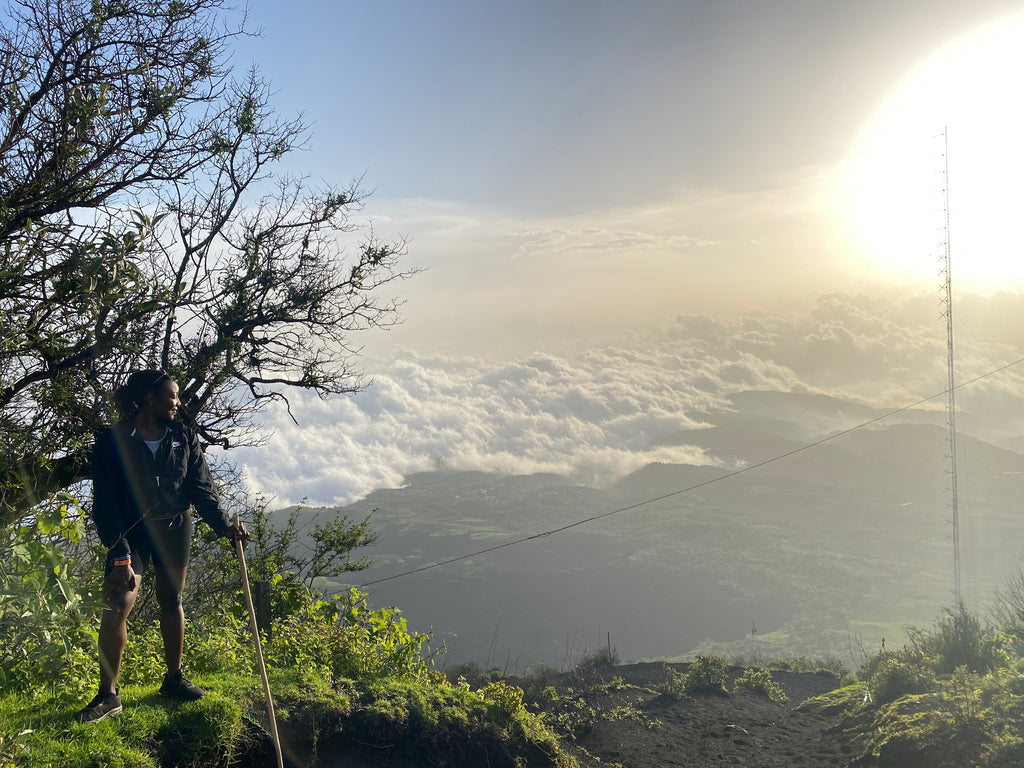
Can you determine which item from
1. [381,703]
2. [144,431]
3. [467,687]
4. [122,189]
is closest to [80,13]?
[122,189]

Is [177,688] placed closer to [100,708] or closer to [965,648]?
[100,708]

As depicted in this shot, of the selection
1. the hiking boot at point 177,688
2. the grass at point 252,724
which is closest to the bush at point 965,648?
the grass at point 252,724

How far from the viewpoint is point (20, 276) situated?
4.89 meters

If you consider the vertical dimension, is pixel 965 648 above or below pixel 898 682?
above

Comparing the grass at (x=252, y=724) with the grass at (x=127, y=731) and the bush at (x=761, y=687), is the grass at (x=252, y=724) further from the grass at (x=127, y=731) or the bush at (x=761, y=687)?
the bush at (x=761, y=687)

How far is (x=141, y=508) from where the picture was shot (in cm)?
382

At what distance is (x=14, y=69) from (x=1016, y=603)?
2131 cm

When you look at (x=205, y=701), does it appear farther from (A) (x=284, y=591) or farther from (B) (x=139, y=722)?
(A) (x=284, y=591)

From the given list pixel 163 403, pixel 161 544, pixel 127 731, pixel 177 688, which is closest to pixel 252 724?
pixel 177 688

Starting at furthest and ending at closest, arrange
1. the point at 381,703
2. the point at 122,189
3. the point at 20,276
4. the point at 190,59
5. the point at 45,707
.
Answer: the point at 190,59
the point at 122,189
the point at 381,703
the point at 20,276
the point at 45,707

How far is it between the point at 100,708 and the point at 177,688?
515 mm

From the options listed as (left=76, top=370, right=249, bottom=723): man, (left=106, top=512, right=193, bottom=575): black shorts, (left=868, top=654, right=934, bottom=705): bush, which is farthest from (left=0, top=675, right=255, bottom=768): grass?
(left=868, top=654, right=934, bottom=705): bush

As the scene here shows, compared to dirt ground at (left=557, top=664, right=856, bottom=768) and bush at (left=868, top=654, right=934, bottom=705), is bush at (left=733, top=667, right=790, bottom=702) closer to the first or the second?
dirt ground at (left=557, top=664, right=856, bottom=768)

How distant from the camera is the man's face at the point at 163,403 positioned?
392 centimetres
